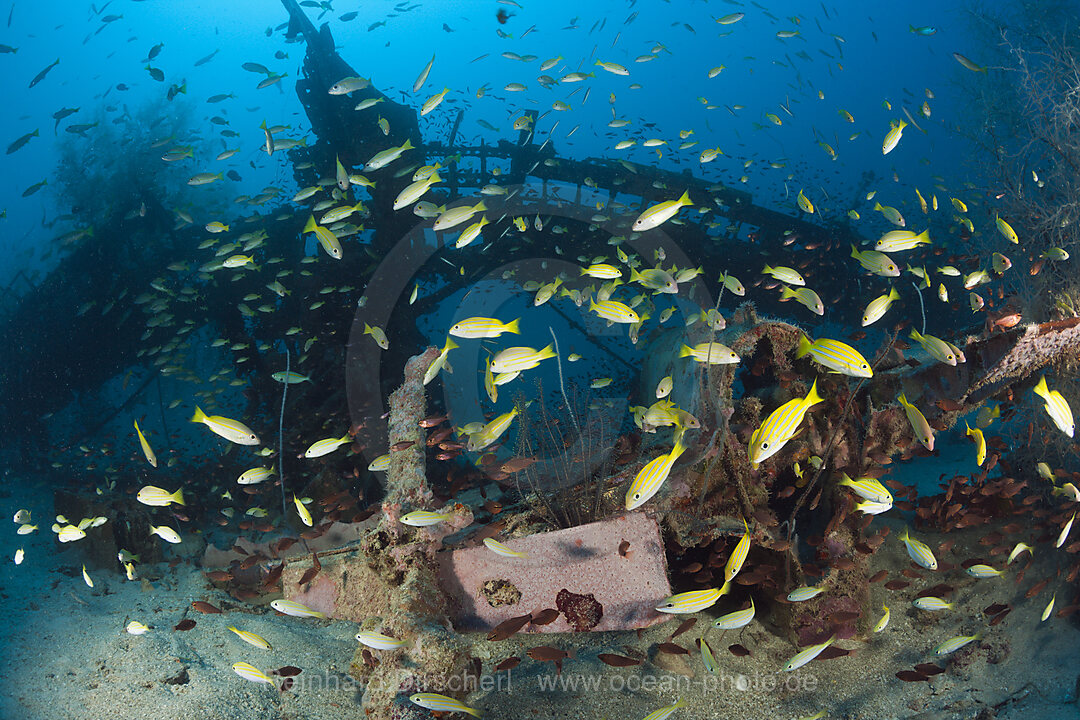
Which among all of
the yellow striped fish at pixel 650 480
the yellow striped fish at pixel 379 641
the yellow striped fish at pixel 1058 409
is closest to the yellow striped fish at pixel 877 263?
the yellow striped fish at pixel 1058 409

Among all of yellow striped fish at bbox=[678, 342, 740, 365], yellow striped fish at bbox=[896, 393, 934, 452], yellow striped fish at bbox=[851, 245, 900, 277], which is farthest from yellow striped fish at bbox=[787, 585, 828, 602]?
yellow striped fish at bbox=[851, 245, 900, 277]

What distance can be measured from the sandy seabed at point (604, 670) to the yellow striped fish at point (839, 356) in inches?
101

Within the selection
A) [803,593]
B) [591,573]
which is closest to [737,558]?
[803,593]

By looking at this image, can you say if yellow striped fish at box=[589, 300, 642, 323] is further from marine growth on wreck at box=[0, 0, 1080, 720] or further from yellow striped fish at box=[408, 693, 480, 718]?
yellow striped fish at box=[408, 693, 480, 718]

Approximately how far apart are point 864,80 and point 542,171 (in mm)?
136733

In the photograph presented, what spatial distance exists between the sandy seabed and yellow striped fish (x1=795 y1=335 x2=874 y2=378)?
2.58m

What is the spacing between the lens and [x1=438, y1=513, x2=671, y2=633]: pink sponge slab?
11.3ft

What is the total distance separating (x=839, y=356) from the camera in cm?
332

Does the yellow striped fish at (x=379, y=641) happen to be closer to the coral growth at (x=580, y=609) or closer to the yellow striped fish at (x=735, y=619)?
the coral growth at (x=580, y=609)

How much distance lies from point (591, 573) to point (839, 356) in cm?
235

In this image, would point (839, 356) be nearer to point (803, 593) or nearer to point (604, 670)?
point (803, 593)

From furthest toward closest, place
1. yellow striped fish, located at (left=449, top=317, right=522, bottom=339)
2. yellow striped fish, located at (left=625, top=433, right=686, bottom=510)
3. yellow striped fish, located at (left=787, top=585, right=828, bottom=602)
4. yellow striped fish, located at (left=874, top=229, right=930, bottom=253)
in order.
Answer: yellow striped fish, located at (left=874, top=229, right=930, bottom=253)
yellow striped fish, located at (left=449, top=317, right=522, bottom=339)
yellow striped fish, located at (left=787, top=585, right=828, bottom=602)
yellow striped fish, located at (left=625, top=433, right=686, bottom=510)

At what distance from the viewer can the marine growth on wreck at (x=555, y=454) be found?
3521 mm

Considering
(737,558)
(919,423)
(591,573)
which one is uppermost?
(919,423)
